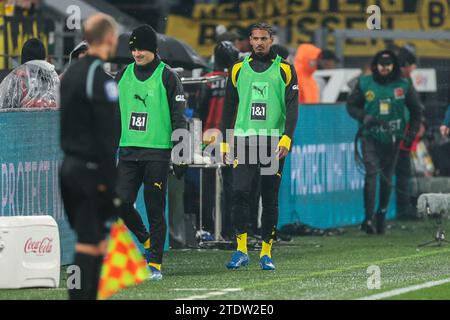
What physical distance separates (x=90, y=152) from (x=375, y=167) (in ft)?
31.8

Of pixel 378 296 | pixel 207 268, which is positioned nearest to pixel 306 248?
pixel 207 268

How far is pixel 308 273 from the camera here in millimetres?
13953

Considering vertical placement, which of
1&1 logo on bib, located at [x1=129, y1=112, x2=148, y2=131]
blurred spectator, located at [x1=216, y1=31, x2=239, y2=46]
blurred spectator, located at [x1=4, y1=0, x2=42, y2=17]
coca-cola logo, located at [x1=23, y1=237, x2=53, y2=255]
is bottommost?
coca-cola logo, located at [x1=23, y1=237, x2=53, y2=255]

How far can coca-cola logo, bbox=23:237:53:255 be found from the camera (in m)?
12.6

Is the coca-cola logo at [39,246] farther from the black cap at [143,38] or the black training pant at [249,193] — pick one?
the black training pant at [249,193]

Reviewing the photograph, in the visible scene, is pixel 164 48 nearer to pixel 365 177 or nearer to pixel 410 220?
pixel 365 177

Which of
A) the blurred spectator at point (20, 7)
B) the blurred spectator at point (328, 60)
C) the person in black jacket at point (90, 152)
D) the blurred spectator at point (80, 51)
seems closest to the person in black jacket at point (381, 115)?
the blurred spectator at point (328, 60)

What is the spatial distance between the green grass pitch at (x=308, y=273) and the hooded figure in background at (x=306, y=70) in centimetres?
221

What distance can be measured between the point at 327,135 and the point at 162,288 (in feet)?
24.7

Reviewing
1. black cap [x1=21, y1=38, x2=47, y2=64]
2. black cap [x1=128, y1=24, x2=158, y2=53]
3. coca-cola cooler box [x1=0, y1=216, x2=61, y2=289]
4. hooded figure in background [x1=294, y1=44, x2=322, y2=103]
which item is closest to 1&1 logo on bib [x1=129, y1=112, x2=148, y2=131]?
black cap [x1=128, y1=24, x2=158, y2=53]

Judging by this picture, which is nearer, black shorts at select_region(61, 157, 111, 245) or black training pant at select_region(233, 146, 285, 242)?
black shorts at select_region(61, 157, 111, 245)

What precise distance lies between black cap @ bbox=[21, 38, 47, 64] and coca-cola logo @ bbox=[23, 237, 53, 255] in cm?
338

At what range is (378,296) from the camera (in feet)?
38.6

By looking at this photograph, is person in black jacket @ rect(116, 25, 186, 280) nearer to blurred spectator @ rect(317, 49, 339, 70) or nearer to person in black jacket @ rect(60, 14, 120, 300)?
person in black jacket @ rect(60, 14, 120, 300)
